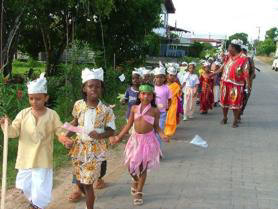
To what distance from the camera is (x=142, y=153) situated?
5969 mm

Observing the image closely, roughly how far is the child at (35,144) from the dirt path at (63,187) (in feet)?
2.37

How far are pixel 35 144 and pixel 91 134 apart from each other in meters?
0.57

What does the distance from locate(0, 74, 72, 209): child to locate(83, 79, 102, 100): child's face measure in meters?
0.45


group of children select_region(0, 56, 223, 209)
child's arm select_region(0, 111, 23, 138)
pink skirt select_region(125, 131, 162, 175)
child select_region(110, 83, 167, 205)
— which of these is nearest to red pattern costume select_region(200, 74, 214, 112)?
child select_region(110, 83, 167, 205)

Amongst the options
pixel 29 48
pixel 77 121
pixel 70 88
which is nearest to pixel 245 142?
pixel 70 88

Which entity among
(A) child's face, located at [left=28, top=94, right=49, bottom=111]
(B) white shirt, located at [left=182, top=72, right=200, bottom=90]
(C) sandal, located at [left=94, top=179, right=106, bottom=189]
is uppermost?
(A) child's face, located at [left=28, top=94, right=49, bottom=111]

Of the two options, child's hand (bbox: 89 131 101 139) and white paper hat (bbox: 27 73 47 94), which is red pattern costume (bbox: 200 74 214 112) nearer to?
child's hand (bbox: 89 131 101 139)

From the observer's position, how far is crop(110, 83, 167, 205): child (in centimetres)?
594

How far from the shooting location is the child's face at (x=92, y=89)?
512 centimetres

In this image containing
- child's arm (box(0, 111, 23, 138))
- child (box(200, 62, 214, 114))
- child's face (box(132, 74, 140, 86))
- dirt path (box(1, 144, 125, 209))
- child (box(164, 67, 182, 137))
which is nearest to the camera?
child's arm (box(0, 111, 23, 138))

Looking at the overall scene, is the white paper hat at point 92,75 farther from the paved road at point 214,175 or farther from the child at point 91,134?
the paved road at point 214,175

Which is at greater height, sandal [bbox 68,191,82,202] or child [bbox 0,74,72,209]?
child [bbox 0,74,72,209]

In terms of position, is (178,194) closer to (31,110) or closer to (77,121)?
(77,121)

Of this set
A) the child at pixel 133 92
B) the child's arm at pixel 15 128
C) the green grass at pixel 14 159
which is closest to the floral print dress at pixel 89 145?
the child's arm at pixel 15 128
